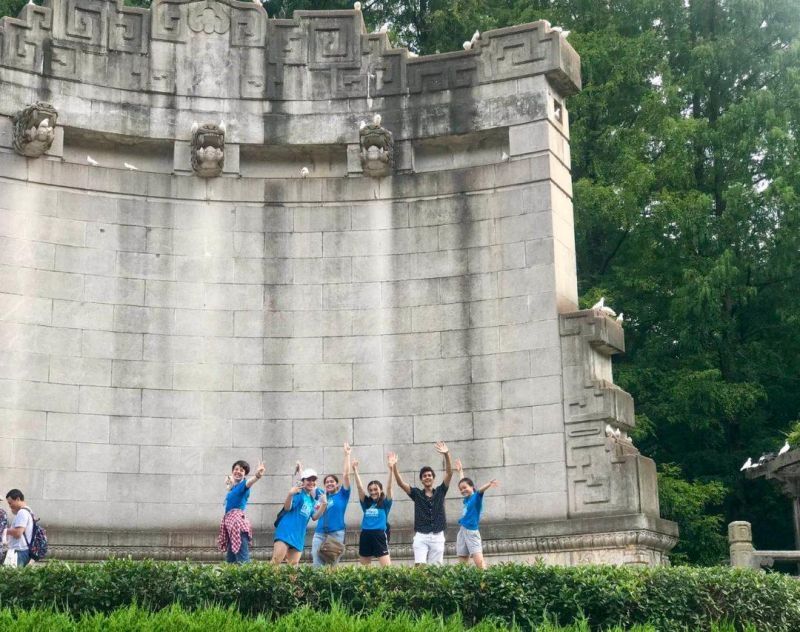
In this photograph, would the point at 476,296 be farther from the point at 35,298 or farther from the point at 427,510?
the point at 35,298

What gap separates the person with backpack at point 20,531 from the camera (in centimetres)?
1806

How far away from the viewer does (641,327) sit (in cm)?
3291

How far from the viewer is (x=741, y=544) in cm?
2086

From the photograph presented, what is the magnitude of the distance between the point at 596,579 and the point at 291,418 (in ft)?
25.7

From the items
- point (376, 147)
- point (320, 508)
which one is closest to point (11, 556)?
point (320, 508)

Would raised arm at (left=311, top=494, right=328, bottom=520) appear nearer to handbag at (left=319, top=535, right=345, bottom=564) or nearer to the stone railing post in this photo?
handbag at (left=319, top=535, right=345, bottom=564)

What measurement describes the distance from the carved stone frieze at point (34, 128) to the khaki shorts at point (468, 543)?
29.4ft

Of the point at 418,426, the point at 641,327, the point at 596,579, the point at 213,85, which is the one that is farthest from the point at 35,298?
the point at 641,327

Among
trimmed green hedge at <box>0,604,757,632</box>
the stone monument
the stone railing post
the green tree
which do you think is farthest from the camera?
Result: the green tree

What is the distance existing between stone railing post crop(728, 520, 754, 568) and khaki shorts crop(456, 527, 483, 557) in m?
4.34

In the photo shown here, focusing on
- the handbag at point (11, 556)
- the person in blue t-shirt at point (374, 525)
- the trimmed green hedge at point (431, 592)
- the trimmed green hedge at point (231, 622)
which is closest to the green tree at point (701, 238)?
the person in blue t-shirt at point (374, 525)

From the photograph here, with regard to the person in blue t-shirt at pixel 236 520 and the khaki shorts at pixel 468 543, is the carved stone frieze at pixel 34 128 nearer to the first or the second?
the person in blue t-shirt at pixel 236 520

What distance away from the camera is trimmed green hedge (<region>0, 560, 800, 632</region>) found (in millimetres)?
14906

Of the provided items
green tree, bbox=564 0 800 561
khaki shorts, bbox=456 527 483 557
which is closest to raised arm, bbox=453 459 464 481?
khaki shorts, bbox=456 527 483 557
